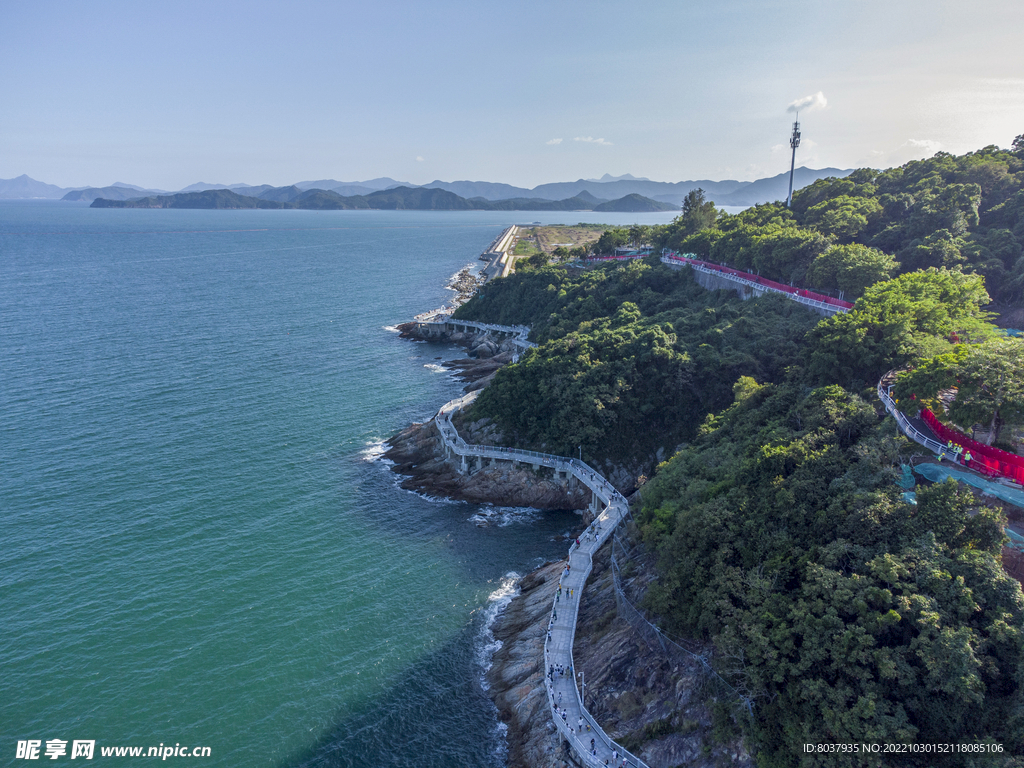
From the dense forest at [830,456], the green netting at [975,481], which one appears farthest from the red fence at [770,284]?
the green netting at [975,481]

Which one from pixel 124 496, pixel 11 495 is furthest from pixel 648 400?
pixel 11 495

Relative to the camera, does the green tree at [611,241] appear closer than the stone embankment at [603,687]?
No

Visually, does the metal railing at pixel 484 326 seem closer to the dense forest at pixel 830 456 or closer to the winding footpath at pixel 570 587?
the dense forest at pixel 830 456

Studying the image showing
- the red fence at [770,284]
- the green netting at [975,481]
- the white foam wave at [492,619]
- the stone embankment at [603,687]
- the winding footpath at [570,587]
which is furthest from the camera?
the red fence at [770,284]

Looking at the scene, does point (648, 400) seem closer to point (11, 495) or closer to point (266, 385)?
point (266, 385)

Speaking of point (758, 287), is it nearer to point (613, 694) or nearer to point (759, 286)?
point (759, 286)

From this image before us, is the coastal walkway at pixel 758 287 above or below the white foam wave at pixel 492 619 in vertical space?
above

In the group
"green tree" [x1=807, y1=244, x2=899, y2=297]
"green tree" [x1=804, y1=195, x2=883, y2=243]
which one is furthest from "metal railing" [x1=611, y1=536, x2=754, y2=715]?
"green tree" [x1=804, y1=195, x2=883, y2=243]
